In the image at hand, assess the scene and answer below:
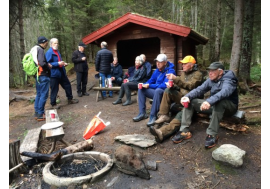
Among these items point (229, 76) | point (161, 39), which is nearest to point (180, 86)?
point (229, 76)

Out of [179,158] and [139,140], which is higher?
[139,140]

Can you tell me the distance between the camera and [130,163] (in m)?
2.78

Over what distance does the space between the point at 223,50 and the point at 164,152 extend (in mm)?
17240

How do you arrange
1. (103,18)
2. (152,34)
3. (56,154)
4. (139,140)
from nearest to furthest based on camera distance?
(56,154) < (139,140) < (152,34) < (103,18)

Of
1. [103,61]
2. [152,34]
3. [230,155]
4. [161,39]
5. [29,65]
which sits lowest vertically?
[230,155]

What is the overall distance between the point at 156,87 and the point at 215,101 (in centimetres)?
200

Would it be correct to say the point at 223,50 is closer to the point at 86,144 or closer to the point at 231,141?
the point at 231,141

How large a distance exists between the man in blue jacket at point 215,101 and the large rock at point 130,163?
1.08m

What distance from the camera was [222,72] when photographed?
343cm

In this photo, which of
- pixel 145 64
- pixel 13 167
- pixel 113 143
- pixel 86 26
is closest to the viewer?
pixel 13 167

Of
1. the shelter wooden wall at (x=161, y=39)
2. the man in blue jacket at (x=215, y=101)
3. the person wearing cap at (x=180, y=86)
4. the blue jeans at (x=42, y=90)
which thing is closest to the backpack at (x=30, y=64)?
the blue jeans at (x=42, y=90)

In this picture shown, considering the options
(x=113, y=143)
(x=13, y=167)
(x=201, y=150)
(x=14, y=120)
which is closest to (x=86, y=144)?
(x=113, y=143)

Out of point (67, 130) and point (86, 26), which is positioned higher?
point (86, 26)

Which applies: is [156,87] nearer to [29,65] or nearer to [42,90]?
[42,90]
